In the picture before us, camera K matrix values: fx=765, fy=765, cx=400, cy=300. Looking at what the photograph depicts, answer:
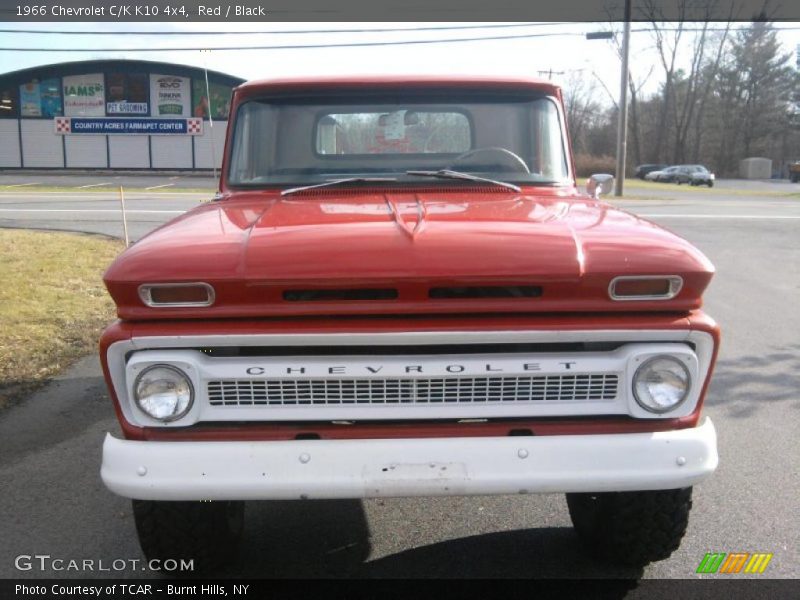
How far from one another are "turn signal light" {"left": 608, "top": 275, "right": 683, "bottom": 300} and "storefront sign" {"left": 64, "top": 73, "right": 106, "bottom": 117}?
43.2 meters

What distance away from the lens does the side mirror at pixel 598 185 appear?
170 inches

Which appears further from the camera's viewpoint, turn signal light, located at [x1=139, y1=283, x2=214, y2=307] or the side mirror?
the side mirror

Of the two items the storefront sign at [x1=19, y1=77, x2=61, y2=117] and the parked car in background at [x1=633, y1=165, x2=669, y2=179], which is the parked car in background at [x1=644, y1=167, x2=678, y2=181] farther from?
the storefront sign at [x1=19, y1=77, x2=61, y2=117]

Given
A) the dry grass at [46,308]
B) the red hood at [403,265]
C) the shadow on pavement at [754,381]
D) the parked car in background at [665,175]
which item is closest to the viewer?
the red hood at [403,265]

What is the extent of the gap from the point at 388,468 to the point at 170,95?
41.7 meters

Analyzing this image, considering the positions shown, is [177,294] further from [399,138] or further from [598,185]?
[598,185]

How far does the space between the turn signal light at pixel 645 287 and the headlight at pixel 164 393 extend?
4.50 ft

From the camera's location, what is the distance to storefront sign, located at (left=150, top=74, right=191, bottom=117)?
4041 cm

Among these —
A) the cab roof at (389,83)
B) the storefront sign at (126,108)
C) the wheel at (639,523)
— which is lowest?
the wheel at (639,523)

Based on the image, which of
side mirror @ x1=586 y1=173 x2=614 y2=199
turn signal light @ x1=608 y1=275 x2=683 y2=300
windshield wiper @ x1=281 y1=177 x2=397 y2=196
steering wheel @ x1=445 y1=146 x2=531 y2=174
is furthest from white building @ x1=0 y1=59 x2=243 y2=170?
turn signal light @ x1=608 y1=275 x2=683 y2=300

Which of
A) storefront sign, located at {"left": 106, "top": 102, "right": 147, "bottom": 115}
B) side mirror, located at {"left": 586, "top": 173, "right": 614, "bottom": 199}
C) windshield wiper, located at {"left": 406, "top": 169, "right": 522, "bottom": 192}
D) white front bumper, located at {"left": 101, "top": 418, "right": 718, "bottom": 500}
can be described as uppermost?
storefront sign, located at {"left": 106, "top": 102, "right": 147, "bottom": 115}

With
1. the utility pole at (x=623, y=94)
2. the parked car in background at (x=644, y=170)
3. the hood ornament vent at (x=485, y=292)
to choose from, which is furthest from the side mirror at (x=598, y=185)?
the parked car in background at (x=644, y=170)

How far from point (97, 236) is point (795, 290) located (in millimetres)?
10960

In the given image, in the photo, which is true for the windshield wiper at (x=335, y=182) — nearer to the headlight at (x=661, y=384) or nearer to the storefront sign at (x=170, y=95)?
the headlight at (x=661, y=384)
